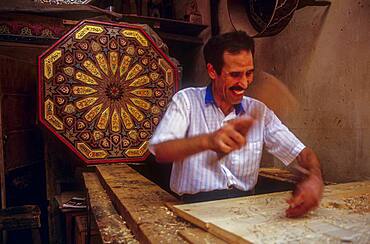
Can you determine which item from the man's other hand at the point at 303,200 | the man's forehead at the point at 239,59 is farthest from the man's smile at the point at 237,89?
the man's other hand at the point at 303,200

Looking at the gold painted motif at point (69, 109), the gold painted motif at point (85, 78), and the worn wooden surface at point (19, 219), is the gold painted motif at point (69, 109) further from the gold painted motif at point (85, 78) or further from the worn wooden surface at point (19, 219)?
the worn wooden surface at point (19, 219)

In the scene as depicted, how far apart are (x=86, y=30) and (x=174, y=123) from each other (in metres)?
2.29

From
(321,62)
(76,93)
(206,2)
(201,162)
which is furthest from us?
(206,2)

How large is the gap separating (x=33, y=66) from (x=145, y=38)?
1.76 meters

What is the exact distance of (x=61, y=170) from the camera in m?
4.16

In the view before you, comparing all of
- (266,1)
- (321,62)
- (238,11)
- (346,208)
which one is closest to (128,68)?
(238,11)

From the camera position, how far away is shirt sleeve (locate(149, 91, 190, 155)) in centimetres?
151

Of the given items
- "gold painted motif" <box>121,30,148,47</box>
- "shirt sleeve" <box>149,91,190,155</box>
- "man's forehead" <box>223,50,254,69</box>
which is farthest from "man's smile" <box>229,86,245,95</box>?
"gold painted motif" <box>121,30,148,47</box>

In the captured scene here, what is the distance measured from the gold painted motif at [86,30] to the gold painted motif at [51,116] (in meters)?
0.73

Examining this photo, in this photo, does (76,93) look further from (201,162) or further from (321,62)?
(321,62)

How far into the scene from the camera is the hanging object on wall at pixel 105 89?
3301 millimetres

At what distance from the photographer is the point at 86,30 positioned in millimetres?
3490

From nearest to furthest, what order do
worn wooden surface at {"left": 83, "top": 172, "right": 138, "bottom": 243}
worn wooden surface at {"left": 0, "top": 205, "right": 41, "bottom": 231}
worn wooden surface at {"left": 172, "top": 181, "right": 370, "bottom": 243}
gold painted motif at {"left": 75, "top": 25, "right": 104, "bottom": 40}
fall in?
worn wooden surface at {"left": 172, "top": 181, "right": 370, "bottom": 243} → worn wooden surface at {"left": 83, "top": 172, "right": 138, "bottom": 243} → worn wooden surface at {"left": 0, "top": 205, "right": 41, "bottom": 231} → gold painted motif at {"left": 75, "top": 25, "right": 104, "bottom": 40}

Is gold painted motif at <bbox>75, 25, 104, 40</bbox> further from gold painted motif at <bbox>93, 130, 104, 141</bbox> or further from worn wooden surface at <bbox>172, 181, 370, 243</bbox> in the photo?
worn wooden surface at <bbox>172, 181, 370, 243</bbox>
